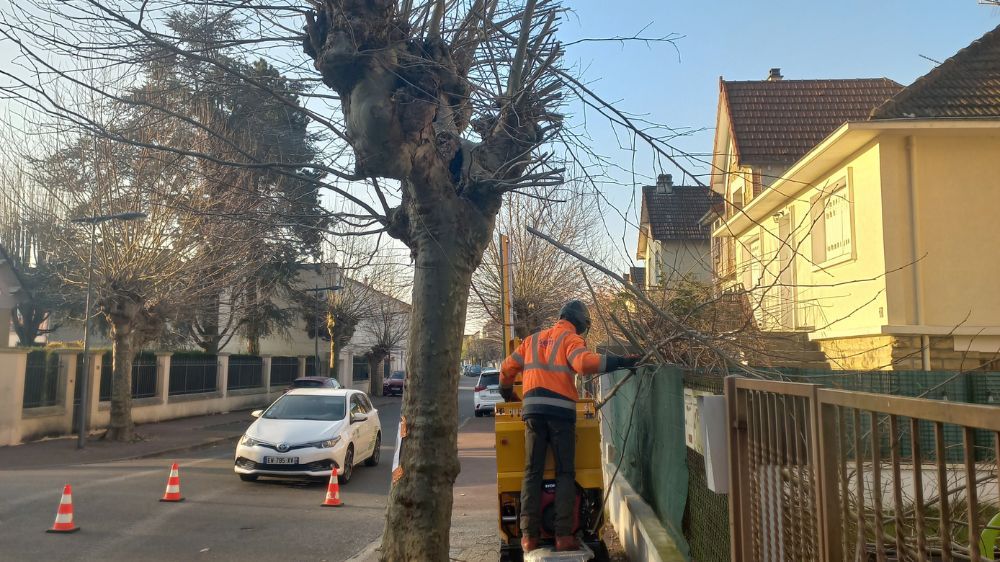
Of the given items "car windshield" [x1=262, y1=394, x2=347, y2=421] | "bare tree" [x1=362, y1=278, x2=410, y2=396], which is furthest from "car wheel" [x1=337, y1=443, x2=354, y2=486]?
"bare tree" [x1=362, y1=278, x2=410, y2=396]

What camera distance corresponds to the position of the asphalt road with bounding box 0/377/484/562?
7.63 meters

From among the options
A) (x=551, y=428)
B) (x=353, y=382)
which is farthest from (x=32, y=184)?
(x=353, y=382)

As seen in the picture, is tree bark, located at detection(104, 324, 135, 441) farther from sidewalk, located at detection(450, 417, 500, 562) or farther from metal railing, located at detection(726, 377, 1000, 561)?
metal railing, located at detection(726, 377, 1000, 561)

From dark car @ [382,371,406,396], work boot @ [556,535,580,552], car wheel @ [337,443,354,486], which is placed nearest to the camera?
work boot @ [556,535,580,552]

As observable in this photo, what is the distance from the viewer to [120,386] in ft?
59.5

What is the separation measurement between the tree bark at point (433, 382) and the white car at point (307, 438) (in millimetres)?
6073

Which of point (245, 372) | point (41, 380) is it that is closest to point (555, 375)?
point (41, 380)

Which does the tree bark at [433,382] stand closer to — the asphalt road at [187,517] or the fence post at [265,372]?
the asphalt road at [187,517]

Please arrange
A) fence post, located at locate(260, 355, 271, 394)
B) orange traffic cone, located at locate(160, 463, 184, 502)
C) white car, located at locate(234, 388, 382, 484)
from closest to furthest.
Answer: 1. orange traffic cone, located at locate(160, 463, 184, 502)
2. white car, located at locate(234, 388, 382, 484)
3. fence post, located at locate(260, 355, 271, 394)

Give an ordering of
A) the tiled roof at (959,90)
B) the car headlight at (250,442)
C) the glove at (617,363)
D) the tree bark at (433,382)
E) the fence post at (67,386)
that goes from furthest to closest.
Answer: the fence post at (67,386) < the tiled roof at (959,90) < the car headlight at (250,442) < the tree bark at (433,382) < the glove at (617,363)

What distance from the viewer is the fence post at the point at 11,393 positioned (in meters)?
17.0

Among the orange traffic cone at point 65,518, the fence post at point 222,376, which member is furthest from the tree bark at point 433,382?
the fence post at point 222,376

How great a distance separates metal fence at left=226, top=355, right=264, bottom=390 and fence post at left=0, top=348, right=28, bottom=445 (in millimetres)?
13353

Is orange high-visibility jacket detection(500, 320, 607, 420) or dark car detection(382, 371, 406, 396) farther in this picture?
dark car detection(382, 371, 406, 396)
